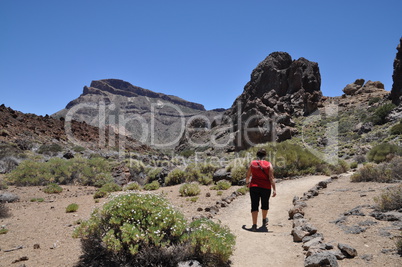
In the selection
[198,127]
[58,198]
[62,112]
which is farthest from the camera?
[62,112]

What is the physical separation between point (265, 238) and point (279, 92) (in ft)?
182

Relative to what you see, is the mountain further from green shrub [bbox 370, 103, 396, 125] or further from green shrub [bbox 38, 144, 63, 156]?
green shrub [bbox 370, 103, 396, 125]

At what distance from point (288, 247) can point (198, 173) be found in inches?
407

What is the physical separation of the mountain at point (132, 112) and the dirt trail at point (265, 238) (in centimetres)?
6909

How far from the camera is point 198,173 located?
49.5 feet

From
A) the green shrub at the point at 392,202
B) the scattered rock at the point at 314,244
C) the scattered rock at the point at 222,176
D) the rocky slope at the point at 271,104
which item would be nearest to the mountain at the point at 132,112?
the rocky slope at the point at 271,104

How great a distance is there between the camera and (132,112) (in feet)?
462

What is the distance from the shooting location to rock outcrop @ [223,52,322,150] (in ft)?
104

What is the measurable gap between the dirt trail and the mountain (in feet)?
227

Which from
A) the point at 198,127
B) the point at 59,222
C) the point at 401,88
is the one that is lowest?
the point at 59,222

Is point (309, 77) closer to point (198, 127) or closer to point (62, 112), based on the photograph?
point (198, 127)

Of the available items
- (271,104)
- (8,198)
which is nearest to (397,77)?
(271,104)

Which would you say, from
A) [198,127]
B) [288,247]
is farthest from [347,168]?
[198,127]

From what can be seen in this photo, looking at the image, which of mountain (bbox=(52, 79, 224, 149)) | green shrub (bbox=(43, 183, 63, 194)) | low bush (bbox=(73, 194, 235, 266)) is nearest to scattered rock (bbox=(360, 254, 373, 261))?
low bush (bbox=(73, 194, 235, 266))
